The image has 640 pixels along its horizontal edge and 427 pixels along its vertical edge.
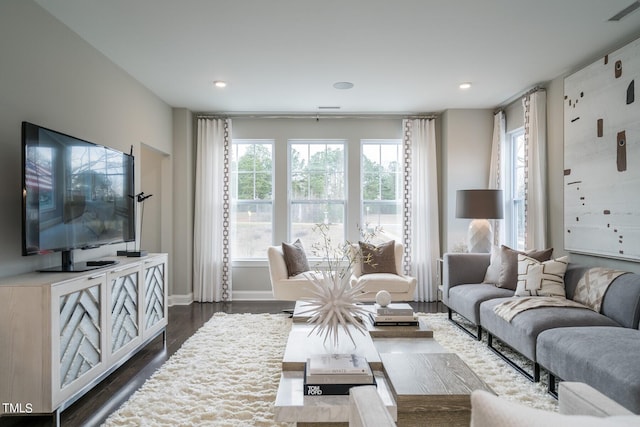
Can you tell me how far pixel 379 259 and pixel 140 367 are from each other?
9.25ft

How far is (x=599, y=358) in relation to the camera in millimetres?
2002

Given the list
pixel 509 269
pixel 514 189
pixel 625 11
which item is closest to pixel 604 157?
pixel 625 11

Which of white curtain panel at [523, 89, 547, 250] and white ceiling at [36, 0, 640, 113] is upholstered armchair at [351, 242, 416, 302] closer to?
white curtain panel at [523, 89, 547, 250]

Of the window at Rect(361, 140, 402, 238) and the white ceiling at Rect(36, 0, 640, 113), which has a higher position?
the white ceiling at Rect(36, 0, 640, 113)


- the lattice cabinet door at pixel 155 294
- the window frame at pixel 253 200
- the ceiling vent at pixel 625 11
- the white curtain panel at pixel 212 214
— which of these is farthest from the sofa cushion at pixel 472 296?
the white curtain panel at pixel 212 214

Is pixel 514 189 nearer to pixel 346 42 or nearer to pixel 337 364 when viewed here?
pixel 346 42

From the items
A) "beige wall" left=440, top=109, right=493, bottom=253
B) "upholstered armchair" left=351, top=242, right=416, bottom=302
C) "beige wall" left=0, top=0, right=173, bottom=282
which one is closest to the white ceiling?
"beige wall" left=0, top=0, right=173, bottom=282

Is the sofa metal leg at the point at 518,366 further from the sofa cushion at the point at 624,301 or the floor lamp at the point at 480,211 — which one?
the floor lamp at the point at 480,211

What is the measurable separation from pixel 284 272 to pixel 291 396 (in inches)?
107

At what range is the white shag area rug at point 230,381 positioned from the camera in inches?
87.4

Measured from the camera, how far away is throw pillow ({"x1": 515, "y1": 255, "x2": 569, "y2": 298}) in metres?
3.15

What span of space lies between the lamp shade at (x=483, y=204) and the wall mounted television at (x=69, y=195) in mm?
3559

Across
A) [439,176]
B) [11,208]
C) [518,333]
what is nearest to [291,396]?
[518,333]

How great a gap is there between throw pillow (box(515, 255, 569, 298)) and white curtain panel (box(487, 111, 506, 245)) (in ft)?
5.28
